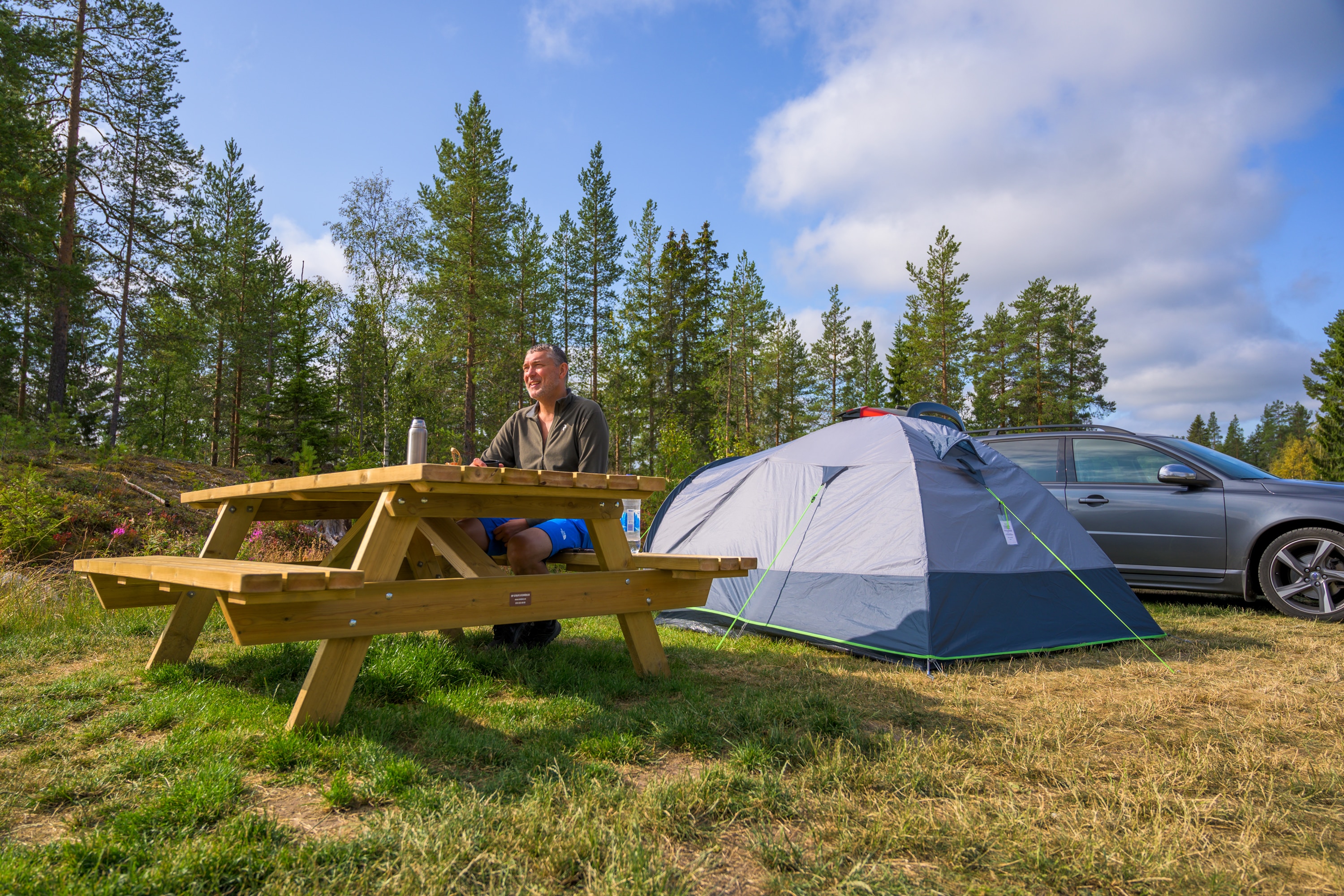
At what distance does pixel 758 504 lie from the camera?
5246mm

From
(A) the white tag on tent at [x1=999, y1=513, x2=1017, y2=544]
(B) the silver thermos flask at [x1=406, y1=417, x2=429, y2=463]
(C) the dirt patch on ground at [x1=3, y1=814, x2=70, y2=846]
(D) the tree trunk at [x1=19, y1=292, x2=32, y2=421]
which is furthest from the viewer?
(D) the tree trunk at [x1=19, y1=292, x2=32, y2=421]

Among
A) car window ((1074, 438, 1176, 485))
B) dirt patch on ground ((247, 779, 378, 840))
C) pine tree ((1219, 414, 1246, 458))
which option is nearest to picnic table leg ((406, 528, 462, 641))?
dirt patch on ground ((247, 779, 378, 840))

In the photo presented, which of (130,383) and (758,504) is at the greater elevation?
(130,383)

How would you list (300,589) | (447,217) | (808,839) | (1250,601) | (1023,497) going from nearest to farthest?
(808,839), (300,589), (1023,497), (1250,601), (447,217)

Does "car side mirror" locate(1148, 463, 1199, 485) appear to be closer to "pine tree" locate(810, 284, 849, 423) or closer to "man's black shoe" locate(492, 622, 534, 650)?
"man's black shoe" locate(492, 622, 534, 650)

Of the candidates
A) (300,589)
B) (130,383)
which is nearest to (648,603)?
(300,589)

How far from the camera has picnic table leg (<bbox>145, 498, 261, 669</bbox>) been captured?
3.39 metres

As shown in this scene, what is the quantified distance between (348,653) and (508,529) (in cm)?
132

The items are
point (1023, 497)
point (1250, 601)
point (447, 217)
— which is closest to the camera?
point (1023, 497)

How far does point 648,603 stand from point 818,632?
153 centimetres

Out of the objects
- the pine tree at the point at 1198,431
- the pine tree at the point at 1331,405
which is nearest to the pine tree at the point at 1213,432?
the pine tree at the point at 1198,431

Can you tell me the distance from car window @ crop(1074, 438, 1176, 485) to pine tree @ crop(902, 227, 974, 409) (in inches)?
1028

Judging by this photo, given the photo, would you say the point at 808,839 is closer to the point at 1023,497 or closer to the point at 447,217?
the point at 1023,497

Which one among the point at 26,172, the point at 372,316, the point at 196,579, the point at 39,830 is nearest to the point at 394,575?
the point at 196,579
